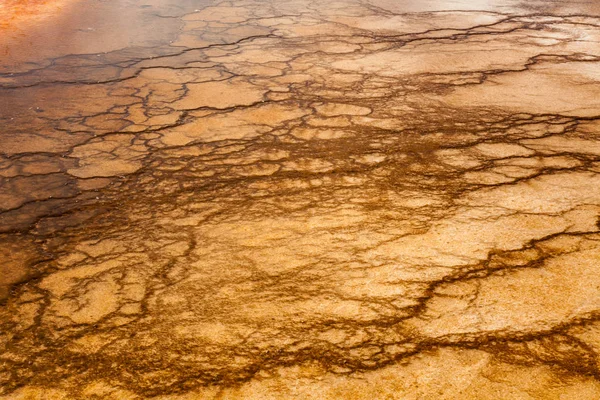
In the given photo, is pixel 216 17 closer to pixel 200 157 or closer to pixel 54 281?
pixel 200 157

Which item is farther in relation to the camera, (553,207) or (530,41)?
(530,41)

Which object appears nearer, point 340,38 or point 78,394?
point 78,394

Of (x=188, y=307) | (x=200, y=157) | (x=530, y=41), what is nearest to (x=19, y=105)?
(x=200, y=157)

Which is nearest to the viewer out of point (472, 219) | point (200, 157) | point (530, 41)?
point (472, 219)

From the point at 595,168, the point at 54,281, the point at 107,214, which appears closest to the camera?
the point at 54,281

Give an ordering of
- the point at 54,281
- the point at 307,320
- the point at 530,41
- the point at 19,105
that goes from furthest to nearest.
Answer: the point at 530,41
the point at 19,105
the point at 54,281
the point at 307,320

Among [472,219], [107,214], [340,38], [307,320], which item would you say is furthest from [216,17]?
[307,320]

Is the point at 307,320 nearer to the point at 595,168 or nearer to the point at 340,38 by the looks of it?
the point at 595,168
